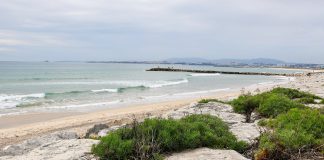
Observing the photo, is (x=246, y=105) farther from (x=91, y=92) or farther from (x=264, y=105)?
(x=91, y=92)

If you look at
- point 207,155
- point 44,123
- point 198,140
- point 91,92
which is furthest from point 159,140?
point 91,92

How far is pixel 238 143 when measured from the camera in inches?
255

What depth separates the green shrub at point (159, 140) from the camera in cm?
561

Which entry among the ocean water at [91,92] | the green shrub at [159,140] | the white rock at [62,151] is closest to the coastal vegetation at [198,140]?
the green shrub at [159,140]

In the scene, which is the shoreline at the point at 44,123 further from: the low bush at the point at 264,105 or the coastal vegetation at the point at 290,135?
the coastal vegetation at the point at 290,135

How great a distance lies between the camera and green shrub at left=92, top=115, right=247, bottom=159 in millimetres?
5613

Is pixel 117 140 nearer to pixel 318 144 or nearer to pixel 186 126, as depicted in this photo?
pixel 186 126

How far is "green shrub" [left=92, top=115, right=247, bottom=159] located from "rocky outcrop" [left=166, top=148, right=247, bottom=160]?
0.18m

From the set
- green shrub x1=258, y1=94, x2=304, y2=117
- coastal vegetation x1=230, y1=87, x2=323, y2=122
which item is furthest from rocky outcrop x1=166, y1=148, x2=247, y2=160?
green shrub x1=258, y1=94, x2=304, y2=117

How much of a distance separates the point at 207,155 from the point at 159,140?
764 millimetres

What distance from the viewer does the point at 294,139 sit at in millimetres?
6266

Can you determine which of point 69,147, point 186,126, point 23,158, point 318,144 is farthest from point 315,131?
point 23,158

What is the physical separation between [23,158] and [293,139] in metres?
4.15

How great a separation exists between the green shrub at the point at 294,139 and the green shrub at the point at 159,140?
54 cm
